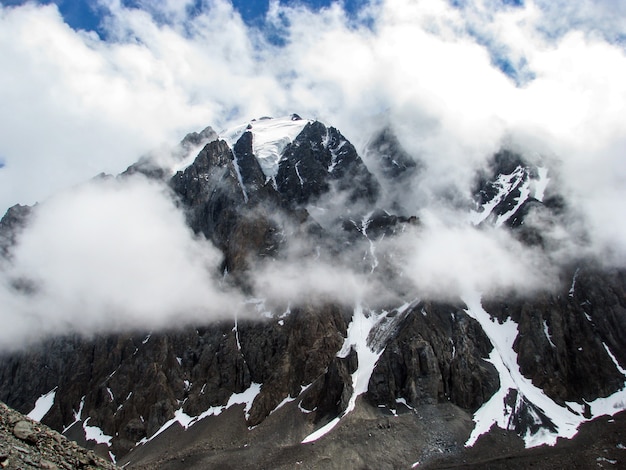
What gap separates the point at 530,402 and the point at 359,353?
187ft

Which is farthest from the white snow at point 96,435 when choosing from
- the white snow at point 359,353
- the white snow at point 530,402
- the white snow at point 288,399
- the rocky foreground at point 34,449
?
the rocky foreground at point 34,449

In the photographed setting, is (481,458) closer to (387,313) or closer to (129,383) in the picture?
(387,313)

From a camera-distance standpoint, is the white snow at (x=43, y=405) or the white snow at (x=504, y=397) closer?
the white snow at (x=504, y=397)

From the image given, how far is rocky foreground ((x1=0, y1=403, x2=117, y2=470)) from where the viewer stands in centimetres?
2670

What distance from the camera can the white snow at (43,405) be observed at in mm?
177275

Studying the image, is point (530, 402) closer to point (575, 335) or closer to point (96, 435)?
point (575, 335)

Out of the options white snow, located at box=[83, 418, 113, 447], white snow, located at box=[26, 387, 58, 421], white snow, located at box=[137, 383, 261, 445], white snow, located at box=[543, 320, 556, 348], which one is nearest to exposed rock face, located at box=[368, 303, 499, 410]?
white snow, located at box=[543, 320, 556, 348]

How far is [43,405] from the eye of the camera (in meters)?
183

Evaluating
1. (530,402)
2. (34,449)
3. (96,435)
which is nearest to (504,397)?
(530,402)

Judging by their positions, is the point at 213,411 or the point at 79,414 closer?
the point at 213,411

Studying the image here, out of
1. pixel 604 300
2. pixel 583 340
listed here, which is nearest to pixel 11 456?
pixel 583 340

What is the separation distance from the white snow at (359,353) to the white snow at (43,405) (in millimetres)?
118895

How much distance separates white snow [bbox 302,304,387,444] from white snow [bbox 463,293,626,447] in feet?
117

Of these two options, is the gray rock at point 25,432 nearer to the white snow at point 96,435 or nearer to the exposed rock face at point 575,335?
the white snow at point 96,435
